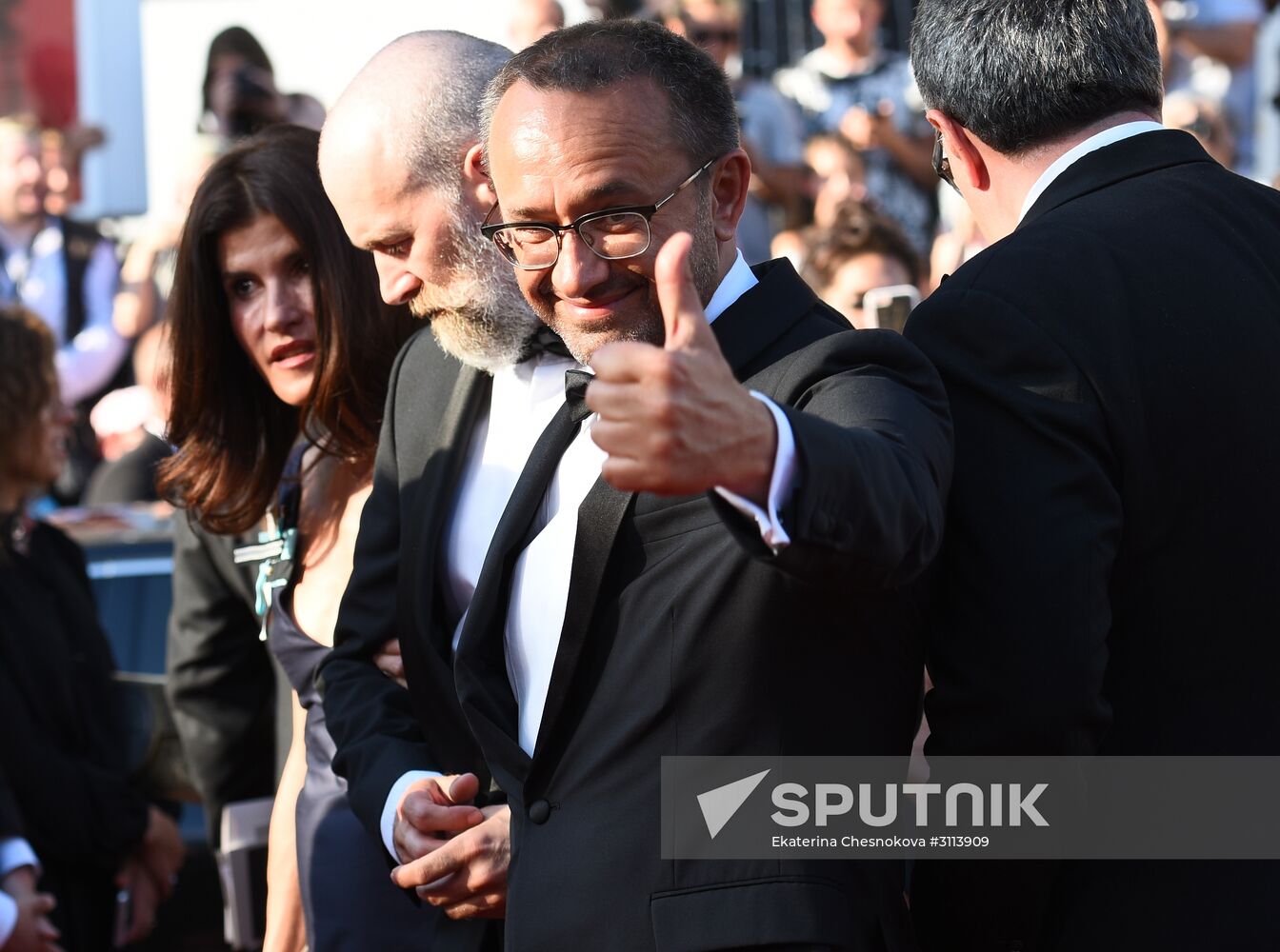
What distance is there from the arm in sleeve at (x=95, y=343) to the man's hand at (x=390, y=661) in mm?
5248

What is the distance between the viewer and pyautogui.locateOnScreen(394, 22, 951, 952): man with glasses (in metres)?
2.11

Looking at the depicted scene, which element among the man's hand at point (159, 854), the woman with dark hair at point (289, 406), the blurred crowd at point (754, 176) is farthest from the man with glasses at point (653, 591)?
the blurred crowd at point (754, 176)

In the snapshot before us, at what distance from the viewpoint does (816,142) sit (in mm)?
7176

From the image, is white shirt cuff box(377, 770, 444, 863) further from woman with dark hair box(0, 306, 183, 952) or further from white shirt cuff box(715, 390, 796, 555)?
woman with dark hair box(0, 306, 183, 952)

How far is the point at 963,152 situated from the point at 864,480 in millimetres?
922

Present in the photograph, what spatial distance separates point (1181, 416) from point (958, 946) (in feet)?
2.66

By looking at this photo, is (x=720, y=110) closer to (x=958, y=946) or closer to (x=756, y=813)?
(x=756, y=813)

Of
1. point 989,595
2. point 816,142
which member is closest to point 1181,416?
point 989,595

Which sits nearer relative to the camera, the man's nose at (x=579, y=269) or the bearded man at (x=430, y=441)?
the man's nose at (x=579, y=269)

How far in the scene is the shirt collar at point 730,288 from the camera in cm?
230

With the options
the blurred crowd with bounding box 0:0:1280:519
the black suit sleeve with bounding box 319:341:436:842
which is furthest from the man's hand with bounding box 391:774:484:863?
the blurred crowd with bounding box 0:0:1280:519

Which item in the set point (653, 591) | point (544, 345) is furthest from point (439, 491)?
point (653, 591)

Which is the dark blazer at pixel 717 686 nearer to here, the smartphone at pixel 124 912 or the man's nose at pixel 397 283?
the man's nose at pixel 397 283

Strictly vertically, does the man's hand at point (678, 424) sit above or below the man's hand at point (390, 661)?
above
